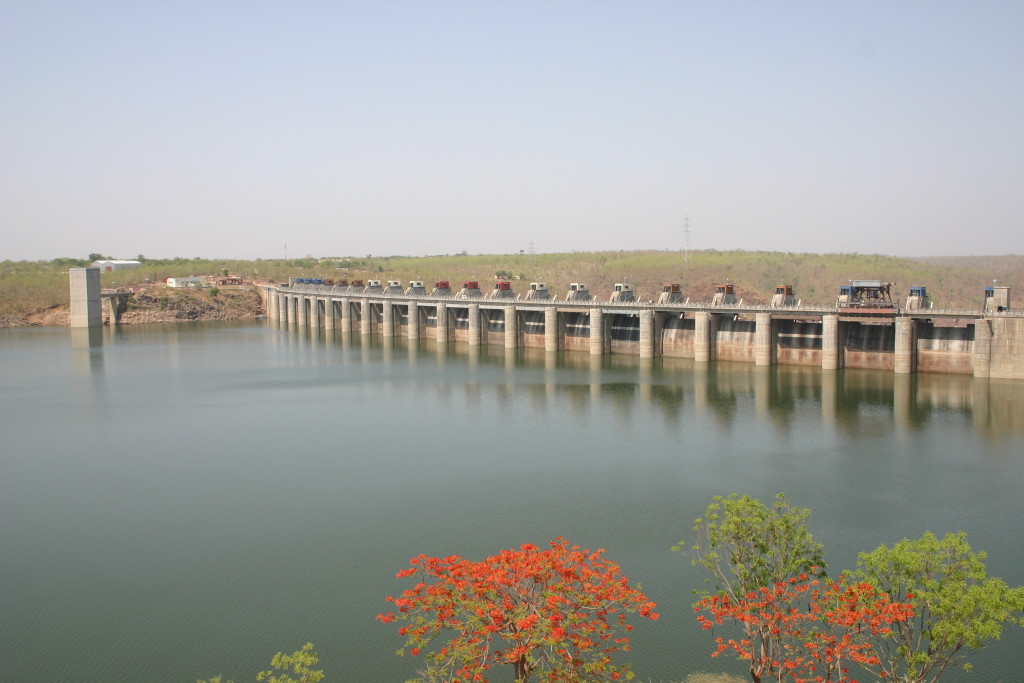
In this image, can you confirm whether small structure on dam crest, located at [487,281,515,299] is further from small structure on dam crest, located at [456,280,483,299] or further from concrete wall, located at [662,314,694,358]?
concrete wall, located at [662,314,694,358]

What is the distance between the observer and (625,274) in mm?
133375

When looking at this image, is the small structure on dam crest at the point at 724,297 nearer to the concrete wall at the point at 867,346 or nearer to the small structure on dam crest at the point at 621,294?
the small structure on dam crest at the point at 621,294

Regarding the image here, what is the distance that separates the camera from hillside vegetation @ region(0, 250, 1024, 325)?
110 metres

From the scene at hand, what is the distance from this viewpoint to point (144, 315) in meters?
110

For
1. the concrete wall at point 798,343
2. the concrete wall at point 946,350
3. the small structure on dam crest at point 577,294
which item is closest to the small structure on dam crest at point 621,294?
the small structure on dam crest at point 577,294

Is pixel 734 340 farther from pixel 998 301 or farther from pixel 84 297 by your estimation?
pixel 84 297

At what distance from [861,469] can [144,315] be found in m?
101

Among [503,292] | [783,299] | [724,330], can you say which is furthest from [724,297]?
[503,292]

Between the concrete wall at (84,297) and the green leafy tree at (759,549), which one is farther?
the concrete wall at (84,297)

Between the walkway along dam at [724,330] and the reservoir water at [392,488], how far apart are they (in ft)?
6.25

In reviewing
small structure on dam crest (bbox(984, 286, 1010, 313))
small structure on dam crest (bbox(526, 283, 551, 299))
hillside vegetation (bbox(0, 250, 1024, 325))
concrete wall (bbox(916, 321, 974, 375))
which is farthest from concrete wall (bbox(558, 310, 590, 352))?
hillside vegetation (bbox(0, 250, 1024, 325))

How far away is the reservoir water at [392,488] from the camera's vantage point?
58.8 ft

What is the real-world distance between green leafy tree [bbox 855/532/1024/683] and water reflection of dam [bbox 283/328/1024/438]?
23.9m

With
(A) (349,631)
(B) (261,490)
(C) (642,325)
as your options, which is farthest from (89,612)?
(C) (642,325)
